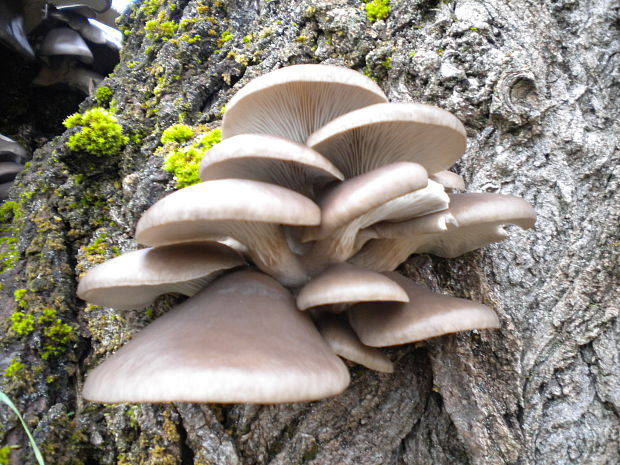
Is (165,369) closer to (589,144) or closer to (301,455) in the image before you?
(301,455)

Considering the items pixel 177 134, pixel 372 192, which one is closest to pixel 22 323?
pixel 177 134

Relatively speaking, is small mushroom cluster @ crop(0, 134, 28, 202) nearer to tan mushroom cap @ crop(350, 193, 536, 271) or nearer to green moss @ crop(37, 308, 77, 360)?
green moss @ crop(37, 308, 77, 360)

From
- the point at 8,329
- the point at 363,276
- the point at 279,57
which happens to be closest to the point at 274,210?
the point at 363,276

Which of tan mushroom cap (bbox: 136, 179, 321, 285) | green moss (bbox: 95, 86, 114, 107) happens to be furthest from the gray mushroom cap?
tan mushroom cap (bbox: 136, 179, 321, 285)

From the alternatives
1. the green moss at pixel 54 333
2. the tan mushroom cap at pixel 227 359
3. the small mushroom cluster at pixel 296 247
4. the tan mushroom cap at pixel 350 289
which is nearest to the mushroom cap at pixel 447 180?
the small mushroom cluster at pixel 296 247

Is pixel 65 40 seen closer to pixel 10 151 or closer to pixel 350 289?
pixel 10 151
